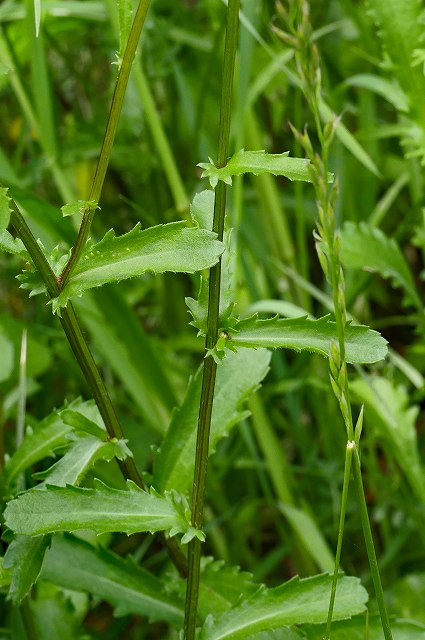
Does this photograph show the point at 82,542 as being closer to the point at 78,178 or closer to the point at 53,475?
the point at 53,475

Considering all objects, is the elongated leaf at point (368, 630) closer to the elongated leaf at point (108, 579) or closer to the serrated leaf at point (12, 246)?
the elongated leaf at point (108, 579)

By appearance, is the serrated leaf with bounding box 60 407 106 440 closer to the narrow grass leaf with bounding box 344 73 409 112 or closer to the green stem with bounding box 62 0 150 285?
the green stem with bounding box 62 0 150 285


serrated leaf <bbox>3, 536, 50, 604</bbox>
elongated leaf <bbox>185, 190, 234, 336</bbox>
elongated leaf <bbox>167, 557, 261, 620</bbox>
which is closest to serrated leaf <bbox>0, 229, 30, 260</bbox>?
elongated leaf <bbox>185, 190, 234, 336</bbox>

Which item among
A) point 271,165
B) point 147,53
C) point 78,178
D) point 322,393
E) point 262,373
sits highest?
point 271,165

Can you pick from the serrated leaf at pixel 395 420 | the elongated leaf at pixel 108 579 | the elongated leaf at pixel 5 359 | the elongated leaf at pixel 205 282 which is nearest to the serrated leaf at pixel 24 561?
the elongated leaf at pixel 108 579

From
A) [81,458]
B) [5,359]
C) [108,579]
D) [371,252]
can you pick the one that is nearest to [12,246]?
[81,458]

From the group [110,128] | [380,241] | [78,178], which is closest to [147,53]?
[78,178]
